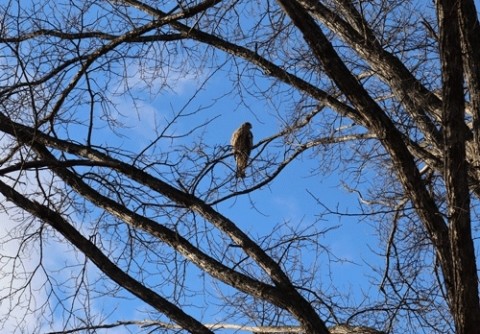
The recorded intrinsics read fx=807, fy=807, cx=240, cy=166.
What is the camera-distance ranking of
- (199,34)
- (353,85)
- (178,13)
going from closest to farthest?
(353,85), (178,13), (199,34)

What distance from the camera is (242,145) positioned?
7.91m

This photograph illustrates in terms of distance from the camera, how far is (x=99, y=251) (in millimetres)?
5031

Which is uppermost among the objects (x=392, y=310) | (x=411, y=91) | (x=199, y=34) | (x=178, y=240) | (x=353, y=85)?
(x=199, y=34)

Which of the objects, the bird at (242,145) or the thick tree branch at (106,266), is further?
the bird at (242,145)

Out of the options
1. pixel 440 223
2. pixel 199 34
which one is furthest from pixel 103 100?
pixel 440 223

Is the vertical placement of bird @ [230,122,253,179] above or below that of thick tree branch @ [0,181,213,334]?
above

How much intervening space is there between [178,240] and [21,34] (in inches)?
67.0

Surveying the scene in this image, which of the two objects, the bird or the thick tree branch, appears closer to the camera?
the thick tree branch

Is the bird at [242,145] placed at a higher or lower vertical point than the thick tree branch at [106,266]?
higher

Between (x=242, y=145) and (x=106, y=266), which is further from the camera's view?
(x=242, y=145)

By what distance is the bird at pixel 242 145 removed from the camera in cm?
605

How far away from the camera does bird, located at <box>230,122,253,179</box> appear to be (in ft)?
→ 19.8

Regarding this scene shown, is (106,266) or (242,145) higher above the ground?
(242,145)

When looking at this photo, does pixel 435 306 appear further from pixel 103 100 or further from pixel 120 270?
pixel 103 100
